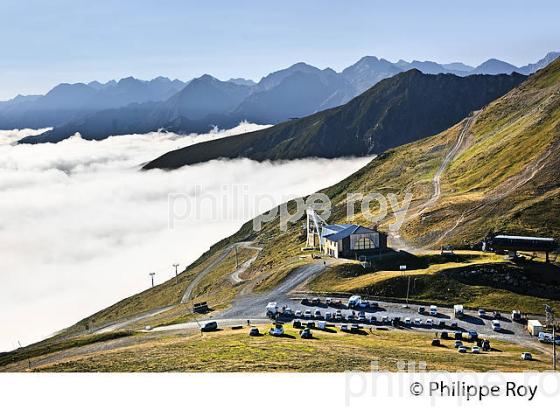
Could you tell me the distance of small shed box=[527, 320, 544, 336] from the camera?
195 ft

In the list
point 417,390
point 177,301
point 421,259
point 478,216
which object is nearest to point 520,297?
point 421,259

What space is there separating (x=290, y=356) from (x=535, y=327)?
32.5 metres

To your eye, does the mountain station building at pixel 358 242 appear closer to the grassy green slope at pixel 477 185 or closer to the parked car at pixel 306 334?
the grassy green slope at pixel 477 185

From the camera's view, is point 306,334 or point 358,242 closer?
point 306,334

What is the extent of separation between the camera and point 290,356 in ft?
142

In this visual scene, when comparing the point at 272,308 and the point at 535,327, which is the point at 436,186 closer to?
the point at 535,327

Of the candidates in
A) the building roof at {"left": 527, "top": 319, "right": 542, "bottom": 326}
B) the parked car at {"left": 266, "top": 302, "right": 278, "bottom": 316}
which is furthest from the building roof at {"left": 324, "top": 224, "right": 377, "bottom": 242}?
the building roof at {"left": 527, "top": 319, "right": 542, "bottom": 326}

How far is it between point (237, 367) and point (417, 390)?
515 inches

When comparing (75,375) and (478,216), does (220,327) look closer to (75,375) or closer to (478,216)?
(75,375)

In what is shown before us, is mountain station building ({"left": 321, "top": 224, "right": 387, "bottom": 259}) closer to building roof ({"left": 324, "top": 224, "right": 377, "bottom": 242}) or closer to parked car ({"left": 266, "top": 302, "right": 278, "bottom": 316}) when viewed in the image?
building roof ({"left": 324, "top": 224, "right": 377, "bottom": 242})

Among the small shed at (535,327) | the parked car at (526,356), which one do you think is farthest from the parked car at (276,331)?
the small shed at (535,327)

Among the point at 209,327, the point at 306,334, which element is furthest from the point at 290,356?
the point at 209,327

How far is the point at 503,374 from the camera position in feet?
119

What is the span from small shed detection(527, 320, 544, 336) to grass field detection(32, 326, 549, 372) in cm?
460
